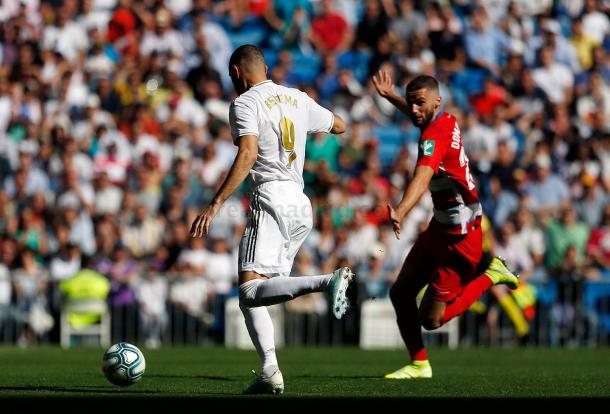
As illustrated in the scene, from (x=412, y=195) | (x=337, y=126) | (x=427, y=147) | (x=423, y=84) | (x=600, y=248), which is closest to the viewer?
(x=412, y=195)

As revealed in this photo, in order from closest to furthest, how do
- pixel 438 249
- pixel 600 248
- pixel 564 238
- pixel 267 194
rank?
pixel 267 194, pixel 438 249, pixel 564 238, pixel 600 248

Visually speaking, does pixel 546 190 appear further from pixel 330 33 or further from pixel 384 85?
pixel 384 85

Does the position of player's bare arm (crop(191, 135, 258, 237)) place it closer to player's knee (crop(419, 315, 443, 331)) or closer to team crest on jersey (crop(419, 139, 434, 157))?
team crest on jersey (crop(419, 139, 434, 157))

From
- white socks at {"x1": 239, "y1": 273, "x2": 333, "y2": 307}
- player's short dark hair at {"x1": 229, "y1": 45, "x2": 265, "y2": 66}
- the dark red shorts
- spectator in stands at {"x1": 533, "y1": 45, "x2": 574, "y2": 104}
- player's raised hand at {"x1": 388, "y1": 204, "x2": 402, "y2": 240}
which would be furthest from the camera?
spectator in stands at {"x1": 533, "y1": 45, "x2": 574, "y2": 104}

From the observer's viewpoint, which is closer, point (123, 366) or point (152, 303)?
point (123, 366)

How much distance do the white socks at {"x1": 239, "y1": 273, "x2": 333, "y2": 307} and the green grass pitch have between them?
27.5 inches

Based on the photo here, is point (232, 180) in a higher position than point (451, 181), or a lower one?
lower

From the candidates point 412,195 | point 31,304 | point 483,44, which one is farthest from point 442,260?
point 483,44

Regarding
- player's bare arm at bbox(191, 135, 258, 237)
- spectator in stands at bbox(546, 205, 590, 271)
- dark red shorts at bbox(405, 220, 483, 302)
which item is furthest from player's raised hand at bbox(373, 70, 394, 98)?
spectator in stands at bbox(546, 205, 590, 271)

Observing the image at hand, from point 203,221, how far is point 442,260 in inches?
123

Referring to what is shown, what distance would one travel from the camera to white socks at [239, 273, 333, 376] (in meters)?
8.55

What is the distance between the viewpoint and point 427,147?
10.1 metres

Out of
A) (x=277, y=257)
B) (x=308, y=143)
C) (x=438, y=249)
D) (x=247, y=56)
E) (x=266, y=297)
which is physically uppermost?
(x=308, y=143)

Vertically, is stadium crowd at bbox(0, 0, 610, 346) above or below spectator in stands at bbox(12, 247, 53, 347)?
above
